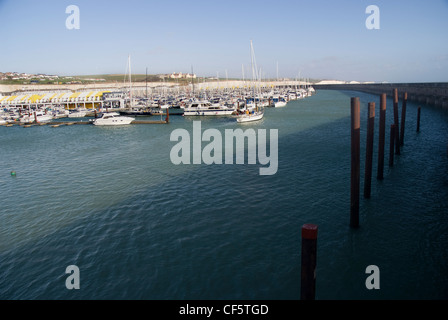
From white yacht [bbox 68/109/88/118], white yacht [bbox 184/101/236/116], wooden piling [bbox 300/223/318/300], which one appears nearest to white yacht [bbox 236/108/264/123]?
white yacht [bbox 184/101/236/116]

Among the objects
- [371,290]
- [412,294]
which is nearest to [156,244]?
[371,290]

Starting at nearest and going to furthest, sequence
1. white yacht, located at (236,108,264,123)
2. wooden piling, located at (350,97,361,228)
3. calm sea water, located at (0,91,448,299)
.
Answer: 1. calm sea water, located at (0,91,448,299)
2. wooden piling, located at (350,97,361,228)
3. white yacht, located at (236,108,264,123)

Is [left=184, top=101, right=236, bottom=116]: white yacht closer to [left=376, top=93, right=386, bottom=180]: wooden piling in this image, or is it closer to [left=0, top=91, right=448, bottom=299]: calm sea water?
[left=0, top=91, right=448, bottom=299]: calm sea water

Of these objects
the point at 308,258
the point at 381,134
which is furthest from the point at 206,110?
the point at 308,258

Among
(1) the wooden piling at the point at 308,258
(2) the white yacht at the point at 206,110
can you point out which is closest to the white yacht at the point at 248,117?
(2) the white yacht at the point at 206,110

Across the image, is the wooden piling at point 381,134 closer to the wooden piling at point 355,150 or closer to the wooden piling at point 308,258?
the wooden piling at point 355,150

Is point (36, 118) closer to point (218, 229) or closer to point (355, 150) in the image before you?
point (218, 229)
